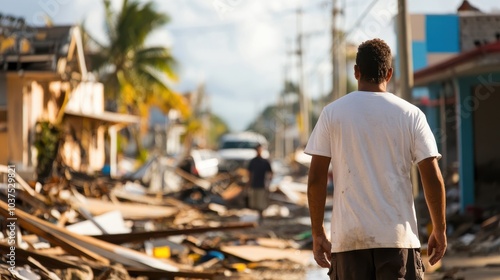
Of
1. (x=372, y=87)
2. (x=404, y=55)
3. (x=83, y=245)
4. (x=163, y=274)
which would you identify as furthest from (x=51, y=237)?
(x=404, y=55)

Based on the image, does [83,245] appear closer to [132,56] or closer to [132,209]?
[132,209]

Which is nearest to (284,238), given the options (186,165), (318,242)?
(318,242)

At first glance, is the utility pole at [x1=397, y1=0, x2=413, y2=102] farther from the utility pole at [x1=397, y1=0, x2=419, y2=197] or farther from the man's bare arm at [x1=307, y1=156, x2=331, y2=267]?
the man's bare arm at [x1=307, y1=156, x2=331, y2=267]

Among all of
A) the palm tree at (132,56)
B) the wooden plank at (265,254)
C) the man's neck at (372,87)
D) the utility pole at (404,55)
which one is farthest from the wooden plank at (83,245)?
the palm tree at (132,56)

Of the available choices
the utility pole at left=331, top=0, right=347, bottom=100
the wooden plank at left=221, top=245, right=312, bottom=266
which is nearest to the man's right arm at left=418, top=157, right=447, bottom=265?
the wooden plank at left=221, top=245, right=312, bottom=266

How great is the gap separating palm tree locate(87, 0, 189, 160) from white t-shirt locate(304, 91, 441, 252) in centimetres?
3679

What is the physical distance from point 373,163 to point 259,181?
16.7m

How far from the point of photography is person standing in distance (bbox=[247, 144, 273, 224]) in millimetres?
21516

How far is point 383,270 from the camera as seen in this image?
498cm

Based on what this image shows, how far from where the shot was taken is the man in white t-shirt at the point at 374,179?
16.4ft

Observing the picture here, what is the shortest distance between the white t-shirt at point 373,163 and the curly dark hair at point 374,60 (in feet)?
0.40

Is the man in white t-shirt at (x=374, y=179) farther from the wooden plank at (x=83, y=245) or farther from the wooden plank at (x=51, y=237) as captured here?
the wooden plank at (x=83, y=245)

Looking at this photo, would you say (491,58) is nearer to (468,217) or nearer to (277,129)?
(468,217)

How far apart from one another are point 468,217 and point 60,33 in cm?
1304
